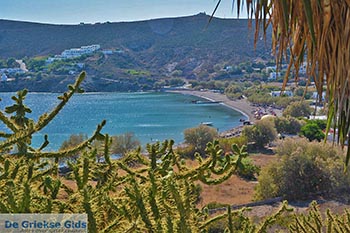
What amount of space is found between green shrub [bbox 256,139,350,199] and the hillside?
6110 cm

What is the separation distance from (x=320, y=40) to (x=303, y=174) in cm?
1577

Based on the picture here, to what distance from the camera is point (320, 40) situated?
4.83 feet

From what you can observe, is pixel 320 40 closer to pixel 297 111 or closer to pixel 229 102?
pixel 297 111

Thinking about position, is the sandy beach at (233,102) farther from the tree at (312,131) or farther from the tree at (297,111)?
the tree at (312,131)

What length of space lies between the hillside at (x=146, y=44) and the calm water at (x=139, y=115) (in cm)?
1041

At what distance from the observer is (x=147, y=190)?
1.30 metres

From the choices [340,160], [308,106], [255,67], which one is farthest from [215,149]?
[255,67]

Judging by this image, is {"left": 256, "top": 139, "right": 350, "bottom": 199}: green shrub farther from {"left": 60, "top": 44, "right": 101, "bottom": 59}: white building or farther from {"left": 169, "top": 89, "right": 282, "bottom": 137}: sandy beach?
{"left": 60, "top": 44, "right": 101, "bottom": 59}: white building

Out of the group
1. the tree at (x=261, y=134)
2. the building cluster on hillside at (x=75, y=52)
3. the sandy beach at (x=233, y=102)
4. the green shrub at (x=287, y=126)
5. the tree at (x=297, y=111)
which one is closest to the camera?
the tree at (x=261, y=134)

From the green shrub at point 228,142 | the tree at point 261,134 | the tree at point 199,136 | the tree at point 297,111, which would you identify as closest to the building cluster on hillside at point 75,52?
the tree at point 297,111

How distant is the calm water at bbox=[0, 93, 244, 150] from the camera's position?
4091 cm

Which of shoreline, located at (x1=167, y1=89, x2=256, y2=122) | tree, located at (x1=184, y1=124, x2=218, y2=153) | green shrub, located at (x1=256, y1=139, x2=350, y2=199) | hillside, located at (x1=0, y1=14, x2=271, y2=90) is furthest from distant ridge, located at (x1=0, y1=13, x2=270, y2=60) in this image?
green shrub, located at (x1=256, y1=139, x2=350, y2=199)

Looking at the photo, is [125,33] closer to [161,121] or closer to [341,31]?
[161,121]

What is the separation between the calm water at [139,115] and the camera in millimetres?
40906
